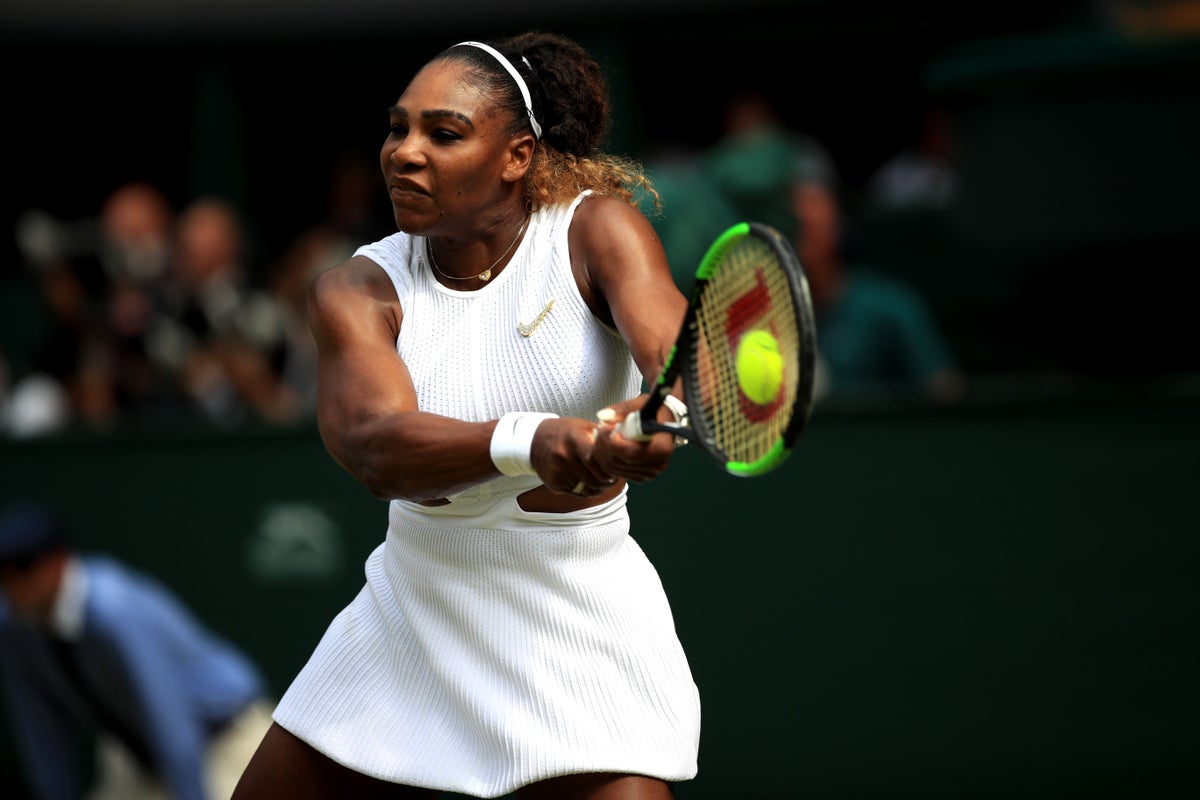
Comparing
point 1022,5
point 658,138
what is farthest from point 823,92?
point 1022,5

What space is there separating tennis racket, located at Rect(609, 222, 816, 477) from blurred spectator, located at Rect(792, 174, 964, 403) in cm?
349

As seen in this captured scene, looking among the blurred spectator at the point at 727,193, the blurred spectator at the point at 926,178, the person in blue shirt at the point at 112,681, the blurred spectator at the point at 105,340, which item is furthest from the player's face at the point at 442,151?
the blurred spectator at the point at 926,178

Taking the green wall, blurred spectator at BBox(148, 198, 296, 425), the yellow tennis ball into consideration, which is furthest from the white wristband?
blurred spectator at BBox(148, 198, 296, 425)

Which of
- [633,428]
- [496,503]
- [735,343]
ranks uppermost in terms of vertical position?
[735,343]

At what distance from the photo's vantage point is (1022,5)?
8719 mm

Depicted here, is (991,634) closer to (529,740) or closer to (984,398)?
(984,398)

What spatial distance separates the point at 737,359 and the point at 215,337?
4704 millimetres

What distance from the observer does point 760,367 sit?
2502mm

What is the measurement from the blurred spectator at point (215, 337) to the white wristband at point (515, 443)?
433 cm

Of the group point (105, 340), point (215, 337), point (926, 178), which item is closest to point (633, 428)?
point (215, 337)

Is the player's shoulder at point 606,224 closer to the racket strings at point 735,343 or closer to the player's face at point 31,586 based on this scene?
the racket strings at point 735,343

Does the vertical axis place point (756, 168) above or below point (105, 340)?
above

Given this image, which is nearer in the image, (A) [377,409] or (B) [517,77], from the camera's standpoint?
(A) [377,409]

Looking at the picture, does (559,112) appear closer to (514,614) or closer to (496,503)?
(496,503)
